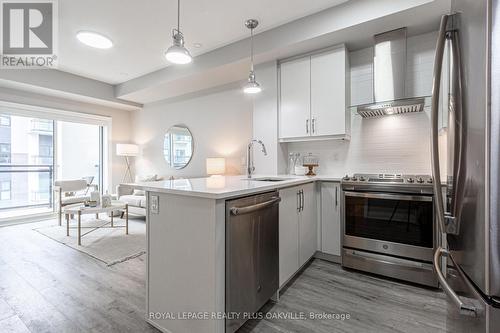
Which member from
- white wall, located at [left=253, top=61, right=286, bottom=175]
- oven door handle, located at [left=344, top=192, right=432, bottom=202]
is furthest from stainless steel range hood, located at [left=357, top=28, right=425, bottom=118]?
white wall, located at [left=253, top=61, right=286, bottom=175]

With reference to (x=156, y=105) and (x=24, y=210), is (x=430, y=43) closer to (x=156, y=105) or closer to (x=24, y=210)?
(x=156, y=105)

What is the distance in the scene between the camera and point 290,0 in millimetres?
2490

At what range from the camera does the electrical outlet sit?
5.35 ft

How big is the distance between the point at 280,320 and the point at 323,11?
3.08 meters

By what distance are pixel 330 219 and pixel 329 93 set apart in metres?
1.55

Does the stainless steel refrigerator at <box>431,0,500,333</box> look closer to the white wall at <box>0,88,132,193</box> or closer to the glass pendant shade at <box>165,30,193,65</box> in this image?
the glass pendant shade at <box>165,30,193,65</box>

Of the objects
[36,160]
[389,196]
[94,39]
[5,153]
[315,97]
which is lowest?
[389,196]

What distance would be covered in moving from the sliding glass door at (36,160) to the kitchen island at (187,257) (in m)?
4.68

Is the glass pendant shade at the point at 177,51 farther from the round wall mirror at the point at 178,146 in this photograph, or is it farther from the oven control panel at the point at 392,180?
the round wall mirror at the point at 178,146

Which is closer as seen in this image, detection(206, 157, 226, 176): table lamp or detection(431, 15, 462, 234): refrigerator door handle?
detection(431, 15, 462, 234): refrigerator door handle

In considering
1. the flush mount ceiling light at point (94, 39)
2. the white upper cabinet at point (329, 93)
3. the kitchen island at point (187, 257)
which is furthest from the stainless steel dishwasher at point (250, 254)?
the flush mount ceiling light at point (94, 39)

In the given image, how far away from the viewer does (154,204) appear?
1.65m

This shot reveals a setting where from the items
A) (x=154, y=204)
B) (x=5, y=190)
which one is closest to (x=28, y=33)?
(x=5, y=190)

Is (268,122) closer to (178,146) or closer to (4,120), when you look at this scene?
(178,146)
